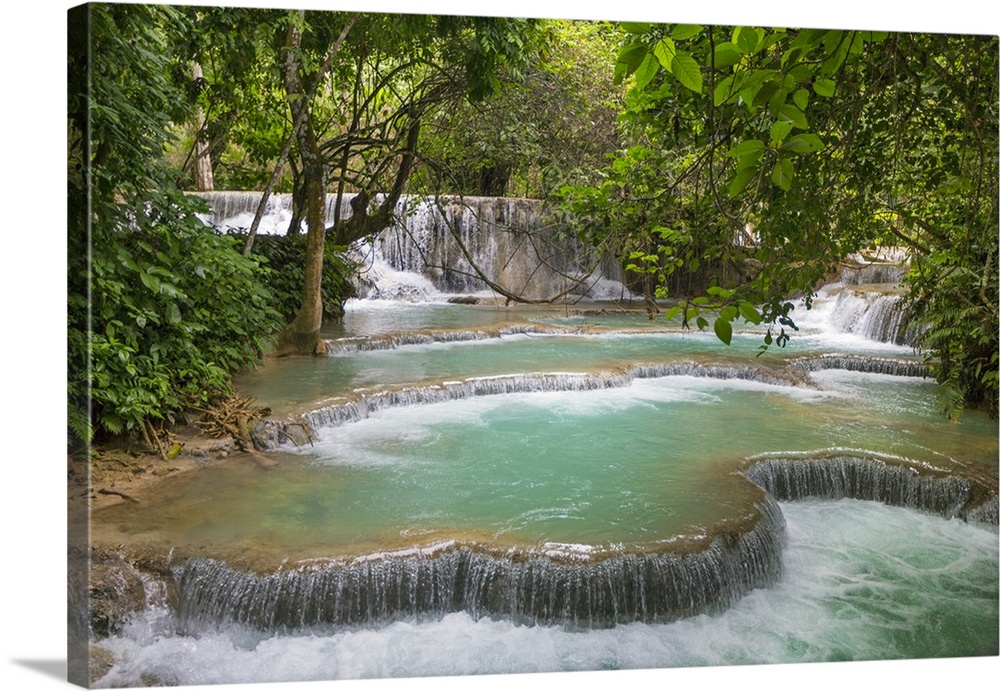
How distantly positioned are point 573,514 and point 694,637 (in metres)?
0.58

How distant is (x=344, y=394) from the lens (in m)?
4.03

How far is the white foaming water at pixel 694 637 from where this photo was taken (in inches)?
99.4

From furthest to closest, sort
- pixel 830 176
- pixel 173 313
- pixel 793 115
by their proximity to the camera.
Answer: pixel 173 313, pixel 830 176, pixel 793 115

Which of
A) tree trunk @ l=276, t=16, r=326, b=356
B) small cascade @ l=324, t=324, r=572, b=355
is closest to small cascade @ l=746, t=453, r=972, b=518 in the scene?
small cascade @ l=324, t=324, r=572, b=355

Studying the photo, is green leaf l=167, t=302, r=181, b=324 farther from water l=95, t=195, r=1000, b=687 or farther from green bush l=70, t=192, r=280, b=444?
water l=95, t=195, r=1000, b=687

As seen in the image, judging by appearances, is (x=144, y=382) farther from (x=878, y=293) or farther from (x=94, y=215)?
(x=878, y=293)

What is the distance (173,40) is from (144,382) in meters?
1.23

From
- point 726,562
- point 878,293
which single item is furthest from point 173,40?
point 878,293

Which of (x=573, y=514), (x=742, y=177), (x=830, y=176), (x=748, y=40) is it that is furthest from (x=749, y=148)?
(x=573, y=514)

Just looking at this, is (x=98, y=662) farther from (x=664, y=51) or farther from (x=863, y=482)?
(x=863, y=482)

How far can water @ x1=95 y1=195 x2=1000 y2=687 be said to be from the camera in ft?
8.83

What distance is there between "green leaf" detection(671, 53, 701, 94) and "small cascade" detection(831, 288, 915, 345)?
2453 mm

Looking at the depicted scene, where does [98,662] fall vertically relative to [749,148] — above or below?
below

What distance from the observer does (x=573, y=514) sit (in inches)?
123
